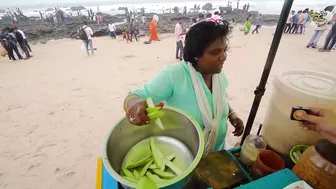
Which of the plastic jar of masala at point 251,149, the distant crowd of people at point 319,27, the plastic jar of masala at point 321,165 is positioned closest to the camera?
the plastic jar of masala at point 321,165

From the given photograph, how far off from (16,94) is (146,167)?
7.75m

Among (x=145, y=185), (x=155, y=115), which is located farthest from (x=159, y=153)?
(x=145, y=185)

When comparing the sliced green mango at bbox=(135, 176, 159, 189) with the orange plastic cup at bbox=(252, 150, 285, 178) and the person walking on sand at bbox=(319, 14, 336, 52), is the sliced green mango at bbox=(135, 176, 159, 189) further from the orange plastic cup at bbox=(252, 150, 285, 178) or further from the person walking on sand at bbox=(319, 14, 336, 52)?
the person walking on sand at bbox=(319, 14, 336, 52)

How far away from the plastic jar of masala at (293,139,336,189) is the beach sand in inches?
110

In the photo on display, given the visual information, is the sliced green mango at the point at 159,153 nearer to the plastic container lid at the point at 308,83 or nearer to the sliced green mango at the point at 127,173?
the sliced green mango at the point at 127,173

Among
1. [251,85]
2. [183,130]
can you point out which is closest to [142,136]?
[183,130]

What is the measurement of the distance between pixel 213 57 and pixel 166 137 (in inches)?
28.7

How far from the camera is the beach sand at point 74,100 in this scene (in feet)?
11.0

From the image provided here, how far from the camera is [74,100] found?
5.70 m

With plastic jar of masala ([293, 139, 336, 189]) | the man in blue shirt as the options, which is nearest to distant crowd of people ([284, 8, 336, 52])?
the man in blue shirt

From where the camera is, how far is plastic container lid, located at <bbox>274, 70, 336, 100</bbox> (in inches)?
39.4

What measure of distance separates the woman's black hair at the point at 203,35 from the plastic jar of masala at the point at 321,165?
37.0 inches

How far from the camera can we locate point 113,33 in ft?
56.0

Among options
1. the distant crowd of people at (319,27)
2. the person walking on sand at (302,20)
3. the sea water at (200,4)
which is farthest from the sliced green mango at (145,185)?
the sea water at (200,4)
